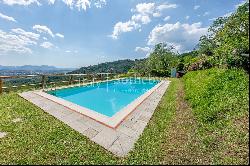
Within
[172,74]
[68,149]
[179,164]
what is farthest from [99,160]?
[172,74]

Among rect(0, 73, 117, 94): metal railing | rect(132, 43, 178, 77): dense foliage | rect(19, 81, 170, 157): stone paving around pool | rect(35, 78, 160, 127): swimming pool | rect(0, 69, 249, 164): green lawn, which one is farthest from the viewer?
rect(132, 43, 178, 77): dense foliage

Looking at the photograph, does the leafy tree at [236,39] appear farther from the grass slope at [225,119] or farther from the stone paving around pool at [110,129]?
the stone paving around pool at [110,129]

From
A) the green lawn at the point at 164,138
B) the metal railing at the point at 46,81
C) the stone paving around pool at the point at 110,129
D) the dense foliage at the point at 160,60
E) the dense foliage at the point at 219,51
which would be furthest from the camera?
the dense foliage at the point at 160,60

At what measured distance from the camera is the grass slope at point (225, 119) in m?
4.31

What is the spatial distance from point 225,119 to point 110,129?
134 inches

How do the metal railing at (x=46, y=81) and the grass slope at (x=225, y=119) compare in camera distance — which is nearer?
the grass slope at (x=225, y=119)

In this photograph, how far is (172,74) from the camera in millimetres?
28891

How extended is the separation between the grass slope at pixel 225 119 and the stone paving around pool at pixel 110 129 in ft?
5.93

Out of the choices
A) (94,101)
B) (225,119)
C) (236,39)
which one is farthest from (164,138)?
(94,101)

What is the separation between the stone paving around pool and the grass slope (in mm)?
1808

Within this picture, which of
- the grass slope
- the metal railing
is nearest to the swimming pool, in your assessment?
the metal railing

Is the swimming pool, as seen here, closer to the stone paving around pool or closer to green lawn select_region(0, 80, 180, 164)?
the stone paving around pool

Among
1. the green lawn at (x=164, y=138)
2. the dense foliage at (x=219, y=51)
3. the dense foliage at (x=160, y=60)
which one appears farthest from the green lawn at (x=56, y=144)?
the dense foliage at (x=160, y=60)

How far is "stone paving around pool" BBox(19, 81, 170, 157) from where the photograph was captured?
5078 mm
